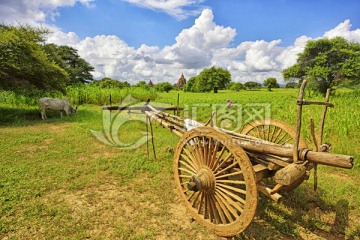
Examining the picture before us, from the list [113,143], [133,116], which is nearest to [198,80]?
[133,116]

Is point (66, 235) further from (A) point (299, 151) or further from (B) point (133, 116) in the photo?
(B) point (133, 116)

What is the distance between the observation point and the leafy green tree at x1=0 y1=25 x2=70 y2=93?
949 centimetres

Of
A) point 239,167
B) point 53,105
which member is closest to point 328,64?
point 53,105

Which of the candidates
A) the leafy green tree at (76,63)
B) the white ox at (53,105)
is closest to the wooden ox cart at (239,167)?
the white ox at (53,105)

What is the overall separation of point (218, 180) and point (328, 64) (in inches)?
1189

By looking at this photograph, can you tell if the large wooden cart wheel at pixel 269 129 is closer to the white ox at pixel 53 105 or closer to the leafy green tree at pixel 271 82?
the white ox at pixel 53 105

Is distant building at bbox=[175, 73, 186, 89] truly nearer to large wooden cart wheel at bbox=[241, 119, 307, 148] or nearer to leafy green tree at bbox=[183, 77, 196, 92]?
leafy green tree at bbox=[183, 77, 196, 92]

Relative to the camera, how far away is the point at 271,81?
6419cm

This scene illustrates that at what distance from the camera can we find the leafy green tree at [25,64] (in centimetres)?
949

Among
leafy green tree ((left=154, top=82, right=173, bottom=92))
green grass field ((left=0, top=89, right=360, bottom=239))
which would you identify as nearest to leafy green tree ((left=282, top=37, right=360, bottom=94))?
green grass field ((left=0, top=89, right=360, bottom=239))

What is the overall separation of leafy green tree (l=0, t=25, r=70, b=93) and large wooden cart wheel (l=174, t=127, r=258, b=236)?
33.6ft

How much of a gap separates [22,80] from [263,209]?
1209 cm

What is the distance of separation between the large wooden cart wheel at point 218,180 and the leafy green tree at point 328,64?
25.4m

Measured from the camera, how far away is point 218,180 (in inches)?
114
